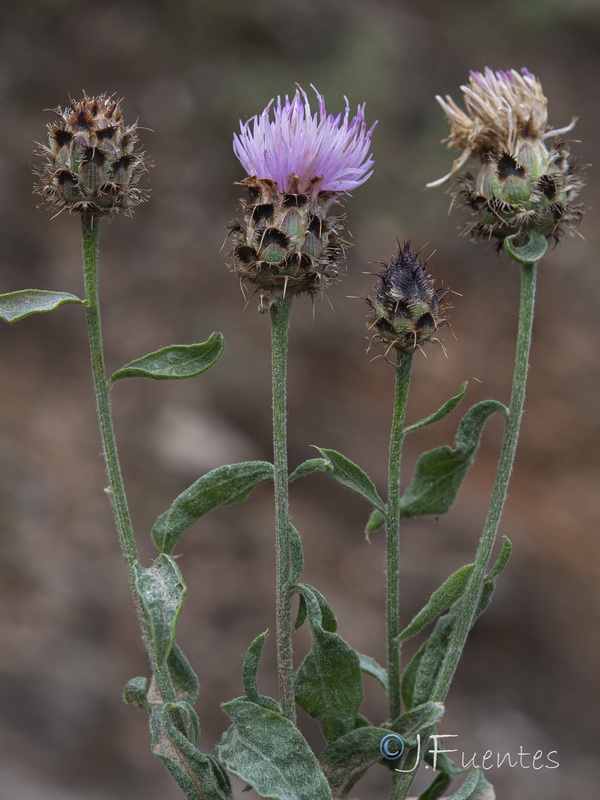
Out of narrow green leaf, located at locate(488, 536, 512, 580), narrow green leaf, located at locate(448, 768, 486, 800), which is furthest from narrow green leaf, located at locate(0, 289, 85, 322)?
narrow green leaf, located at locate(448, 768, 486, 800)

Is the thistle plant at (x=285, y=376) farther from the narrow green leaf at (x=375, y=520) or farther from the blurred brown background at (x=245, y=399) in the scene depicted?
the blurred brown background at (x=245, y=399)

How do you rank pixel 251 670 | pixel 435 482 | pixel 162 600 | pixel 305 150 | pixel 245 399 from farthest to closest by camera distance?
pixel 245 399 → pixel 435 482 → pixel 251 670 → pixel 305 150 → pixel 162 600

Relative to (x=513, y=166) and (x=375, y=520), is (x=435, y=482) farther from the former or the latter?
(x=513, y=166)

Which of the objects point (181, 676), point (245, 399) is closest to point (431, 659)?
point (181, 676)

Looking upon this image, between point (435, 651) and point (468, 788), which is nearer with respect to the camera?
point (468, 788)

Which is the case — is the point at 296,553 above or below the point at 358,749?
above

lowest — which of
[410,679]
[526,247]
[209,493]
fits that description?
[410,679]

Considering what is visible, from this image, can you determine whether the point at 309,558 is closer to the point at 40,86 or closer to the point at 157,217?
the point at 157,217

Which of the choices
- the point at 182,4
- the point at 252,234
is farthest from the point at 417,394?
the point at 252,234

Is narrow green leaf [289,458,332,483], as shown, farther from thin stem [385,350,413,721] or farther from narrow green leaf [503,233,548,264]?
narrow green leaf [503,233,548,264]
